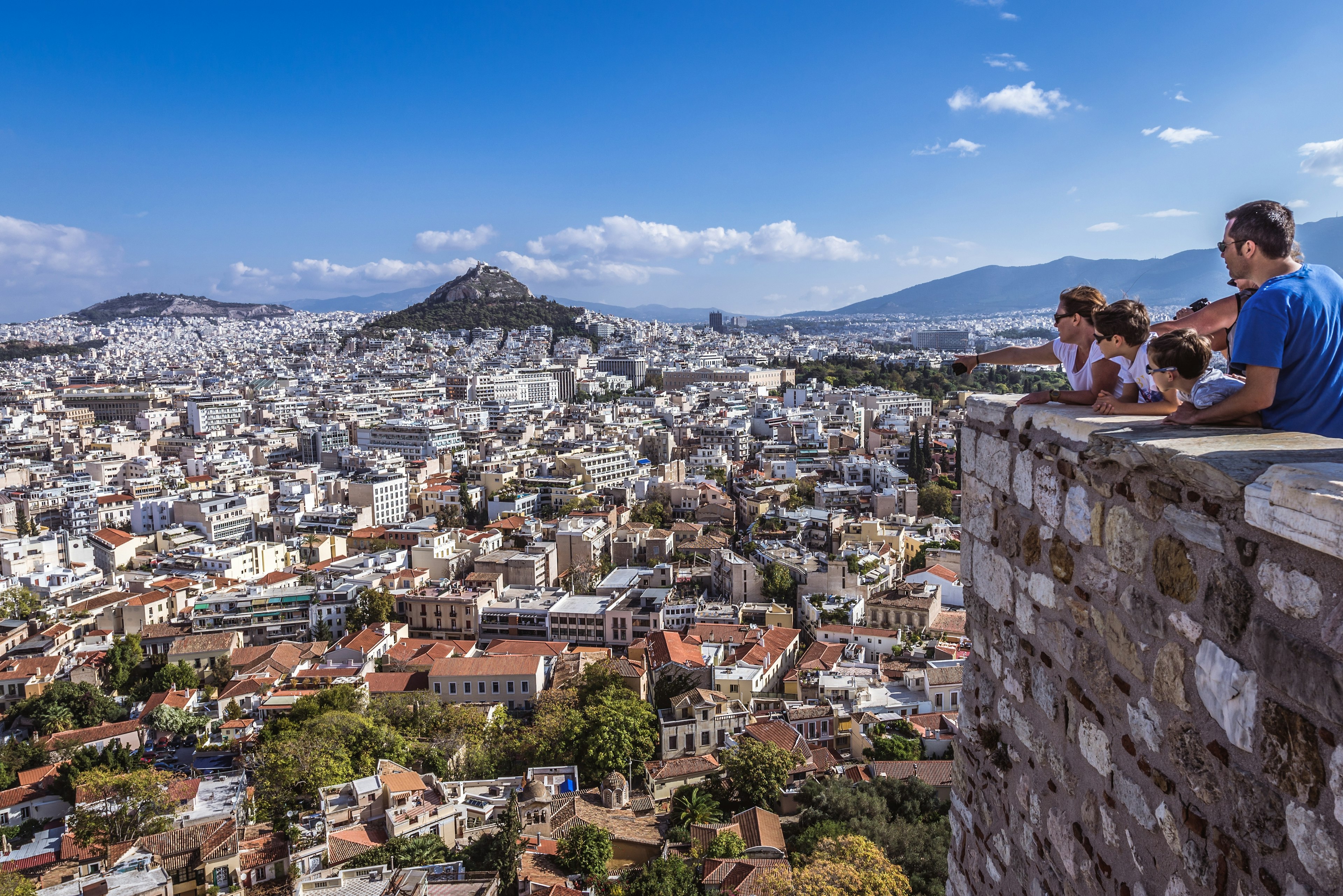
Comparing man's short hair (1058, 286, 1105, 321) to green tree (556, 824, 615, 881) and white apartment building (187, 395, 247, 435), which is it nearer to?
green tree (556, 824, 615, 881)

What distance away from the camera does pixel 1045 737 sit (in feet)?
5.61

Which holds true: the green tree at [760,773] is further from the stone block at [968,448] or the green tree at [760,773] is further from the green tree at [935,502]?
the green tree at [935,502]

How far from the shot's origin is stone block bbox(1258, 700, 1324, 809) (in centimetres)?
101

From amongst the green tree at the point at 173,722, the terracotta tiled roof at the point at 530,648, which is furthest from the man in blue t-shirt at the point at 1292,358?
the green tree at the point at 173,722

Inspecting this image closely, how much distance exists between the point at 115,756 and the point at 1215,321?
1701cm

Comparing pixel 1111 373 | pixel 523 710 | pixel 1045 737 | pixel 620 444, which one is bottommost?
pixel 523 710

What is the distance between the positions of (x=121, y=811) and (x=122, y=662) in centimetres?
743

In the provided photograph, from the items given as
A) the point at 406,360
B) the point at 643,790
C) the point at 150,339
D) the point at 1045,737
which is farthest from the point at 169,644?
the point at 150,339

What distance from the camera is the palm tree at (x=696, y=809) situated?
1221 cm

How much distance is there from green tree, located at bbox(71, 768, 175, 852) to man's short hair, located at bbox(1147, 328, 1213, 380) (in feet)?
45.3

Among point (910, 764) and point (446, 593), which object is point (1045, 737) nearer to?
point (910, 764)

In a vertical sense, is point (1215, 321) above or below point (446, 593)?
above

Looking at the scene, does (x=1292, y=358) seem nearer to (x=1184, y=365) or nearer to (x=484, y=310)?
(x=1184, y=365)

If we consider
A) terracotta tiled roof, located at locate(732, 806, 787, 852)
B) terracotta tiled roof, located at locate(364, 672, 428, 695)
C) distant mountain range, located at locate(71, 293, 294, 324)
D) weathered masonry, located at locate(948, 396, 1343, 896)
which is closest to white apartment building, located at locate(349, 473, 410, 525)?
terracotta tiled roof, located at locate(364, 672, 428, 695)
